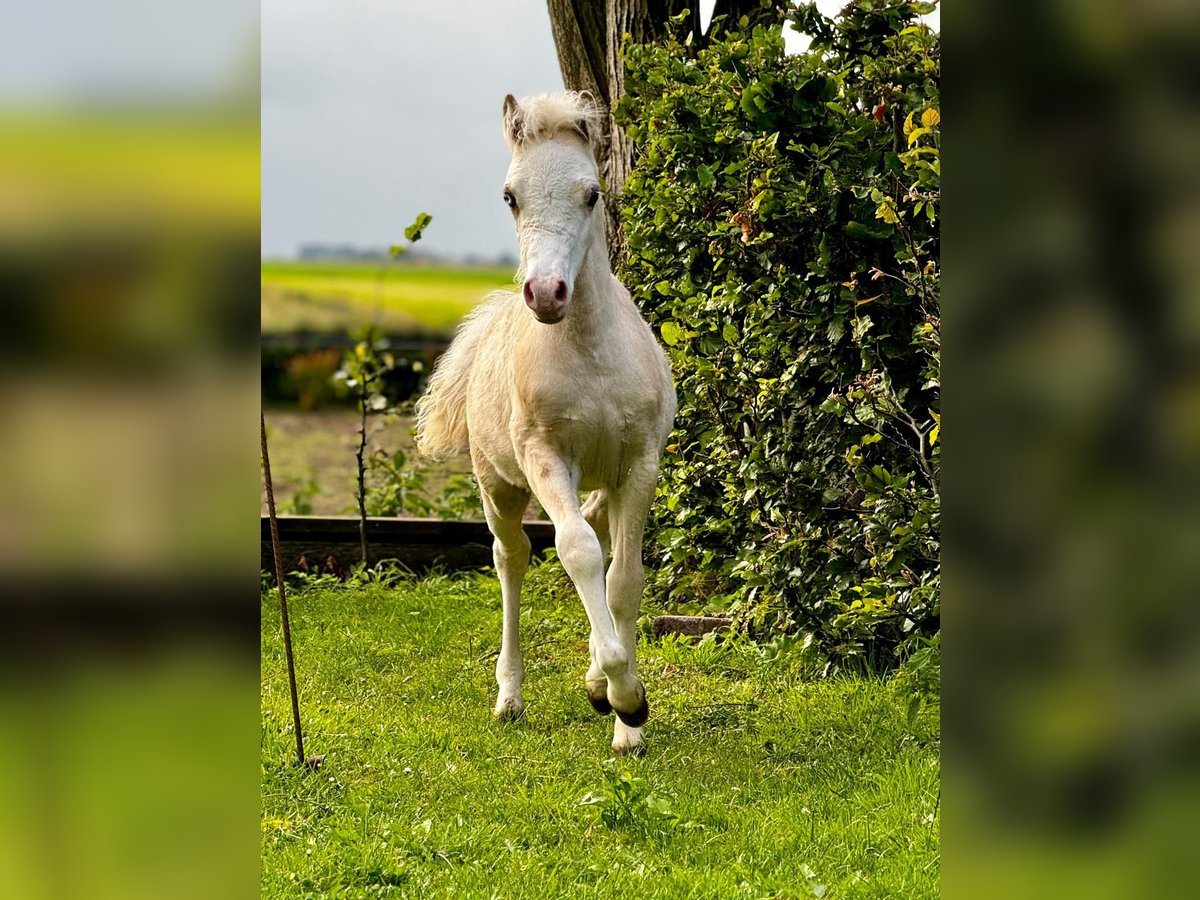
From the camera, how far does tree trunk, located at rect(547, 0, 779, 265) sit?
756 centimetres

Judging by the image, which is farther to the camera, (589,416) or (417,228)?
(417,228)

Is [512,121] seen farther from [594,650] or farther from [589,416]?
[594,650]

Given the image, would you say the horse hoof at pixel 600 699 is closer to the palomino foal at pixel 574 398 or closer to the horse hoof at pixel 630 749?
the palomino foal at pixel 574 398

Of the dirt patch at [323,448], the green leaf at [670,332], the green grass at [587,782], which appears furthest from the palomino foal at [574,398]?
the dirt patch at [323,448]

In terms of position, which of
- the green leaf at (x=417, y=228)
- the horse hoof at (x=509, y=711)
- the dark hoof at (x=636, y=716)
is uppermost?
the green leaf at (x=417, y=228)

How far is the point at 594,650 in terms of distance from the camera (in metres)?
4.18

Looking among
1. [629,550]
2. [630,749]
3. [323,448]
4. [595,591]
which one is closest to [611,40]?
[629,550]

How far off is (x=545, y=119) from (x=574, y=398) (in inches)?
38.5

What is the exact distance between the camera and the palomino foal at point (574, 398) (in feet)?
13.0
